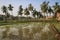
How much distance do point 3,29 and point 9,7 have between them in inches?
19.3

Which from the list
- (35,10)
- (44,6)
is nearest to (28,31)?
(35,10)

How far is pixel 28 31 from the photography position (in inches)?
149

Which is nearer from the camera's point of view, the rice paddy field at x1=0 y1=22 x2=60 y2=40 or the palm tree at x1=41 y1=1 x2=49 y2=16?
the rice paddy field at x1=0 y1=22 x2=60 y2=40

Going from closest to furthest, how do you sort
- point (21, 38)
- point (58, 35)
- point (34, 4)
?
point (58, 35), point (21, 38), point (34, 4)

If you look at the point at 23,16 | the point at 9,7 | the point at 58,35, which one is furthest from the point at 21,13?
the point at 58,35

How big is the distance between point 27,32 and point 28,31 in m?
0.03

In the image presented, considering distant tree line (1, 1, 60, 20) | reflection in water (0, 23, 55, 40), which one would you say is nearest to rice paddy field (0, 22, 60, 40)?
reflection in water (0, 23, 55, 40)

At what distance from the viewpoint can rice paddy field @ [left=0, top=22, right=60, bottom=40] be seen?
3.71 meters

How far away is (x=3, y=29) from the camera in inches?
153

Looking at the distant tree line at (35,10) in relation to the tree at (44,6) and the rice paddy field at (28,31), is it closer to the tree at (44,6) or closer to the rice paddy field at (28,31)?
the tree at (44,6)

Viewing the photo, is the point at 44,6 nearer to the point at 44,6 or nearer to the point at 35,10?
the point at 44,6

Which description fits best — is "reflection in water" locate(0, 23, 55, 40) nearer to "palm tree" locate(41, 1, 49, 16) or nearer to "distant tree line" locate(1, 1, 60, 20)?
"distant tree line" locate(1, 1, 60, 20)

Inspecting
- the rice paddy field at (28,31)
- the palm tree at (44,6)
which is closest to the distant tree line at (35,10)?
the palm tree at (44,6)

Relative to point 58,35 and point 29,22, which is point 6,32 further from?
point 58,35
